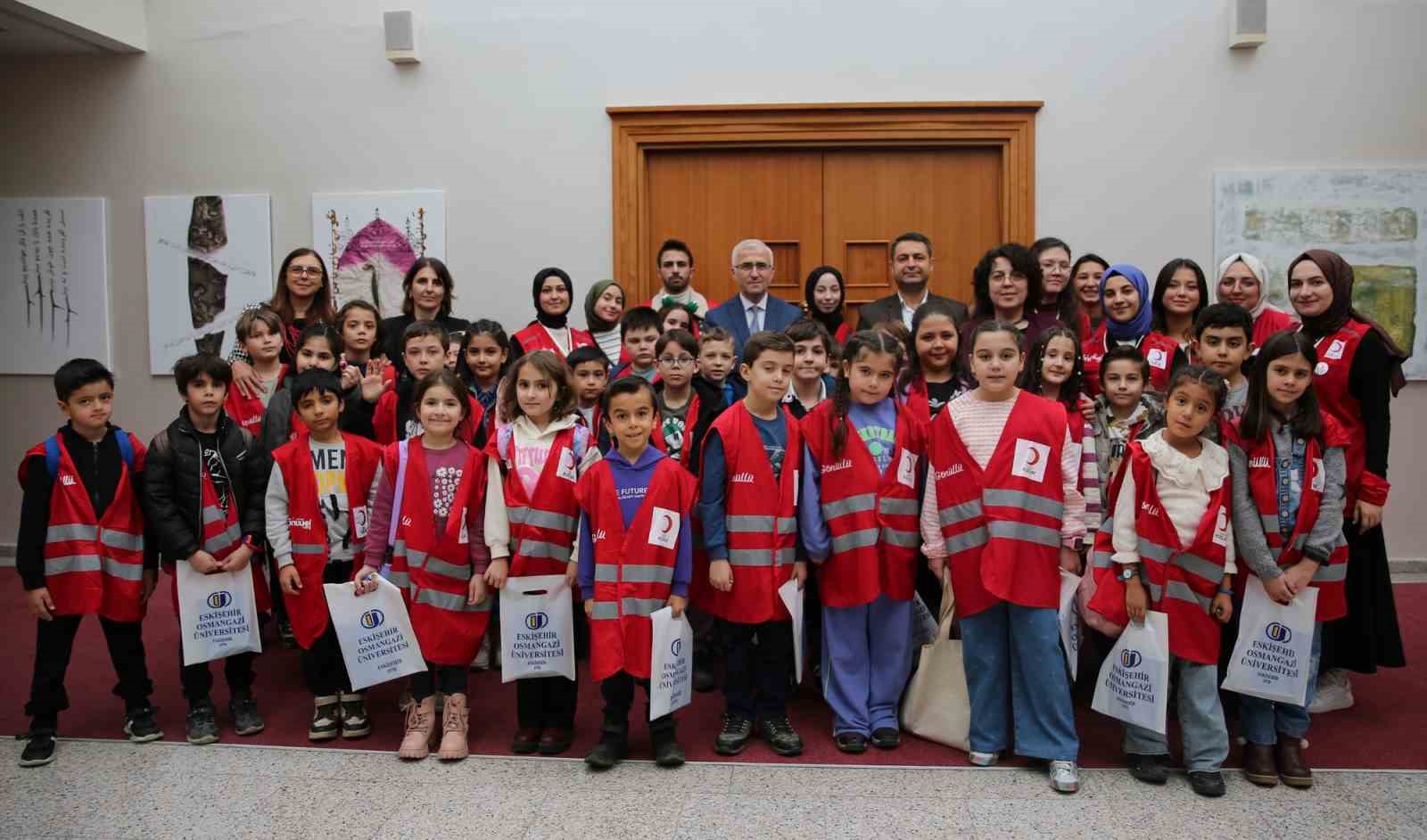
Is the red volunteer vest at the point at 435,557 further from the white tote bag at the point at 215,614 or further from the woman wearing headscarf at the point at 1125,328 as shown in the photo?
the woman wearing headscarf at the point at 1125,328

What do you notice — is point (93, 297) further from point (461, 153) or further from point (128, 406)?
point (461, 153)

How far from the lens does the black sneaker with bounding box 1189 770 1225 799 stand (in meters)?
2.84

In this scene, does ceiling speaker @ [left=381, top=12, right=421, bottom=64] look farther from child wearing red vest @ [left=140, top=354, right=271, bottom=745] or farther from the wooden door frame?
child wearing red vest @ [left=140, top=354, right=271, bottom=745]

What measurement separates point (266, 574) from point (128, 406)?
2.90 meters

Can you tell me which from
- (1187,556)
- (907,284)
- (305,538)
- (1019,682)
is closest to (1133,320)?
A: (907,284)

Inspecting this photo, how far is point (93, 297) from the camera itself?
593cm

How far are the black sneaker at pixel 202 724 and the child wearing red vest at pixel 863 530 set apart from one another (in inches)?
83.8

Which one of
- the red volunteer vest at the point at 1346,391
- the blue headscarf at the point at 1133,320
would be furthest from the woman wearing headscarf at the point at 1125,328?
the red volunteer vest at the point at 1346,391

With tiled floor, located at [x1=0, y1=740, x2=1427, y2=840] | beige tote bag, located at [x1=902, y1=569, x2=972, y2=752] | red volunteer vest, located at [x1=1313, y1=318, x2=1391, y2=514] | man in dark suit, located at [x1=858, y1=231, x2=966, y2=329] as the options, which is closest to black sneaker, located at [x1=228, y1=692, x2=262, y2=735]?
tiled floor, located at [x1=0, y1=740, x2=1427, y2=840]

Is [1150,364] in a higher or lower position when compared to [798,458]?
higher

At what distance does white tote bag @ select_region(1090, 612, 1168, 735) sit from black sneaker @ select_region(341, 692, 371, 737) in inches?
97.1

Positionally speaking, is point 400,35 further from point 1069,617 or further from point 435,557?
point 1069,617

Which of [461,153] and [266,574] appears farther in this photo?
[461,153]

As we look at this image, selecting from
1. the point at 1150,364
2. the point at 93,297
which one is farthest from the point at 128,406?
the point at 1150,364
